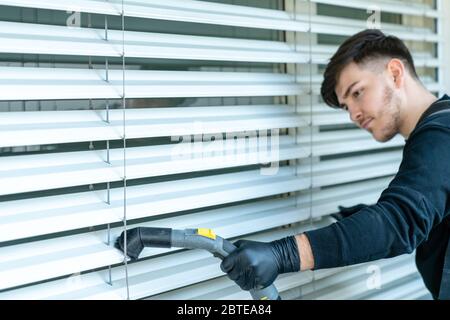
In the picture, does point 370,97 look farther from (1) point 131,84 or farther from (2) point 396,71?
(1) point 131,84

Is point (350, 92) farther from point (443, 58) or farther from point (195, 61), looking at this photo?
point (443, 58)

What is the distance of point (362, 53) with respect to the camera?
160cm

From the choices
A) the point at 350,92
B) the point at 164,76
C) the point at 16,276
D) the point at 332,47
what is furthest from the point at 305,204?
the point at 16,276

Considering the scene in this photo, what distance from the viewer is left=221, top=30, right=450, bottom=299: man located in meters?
1.23

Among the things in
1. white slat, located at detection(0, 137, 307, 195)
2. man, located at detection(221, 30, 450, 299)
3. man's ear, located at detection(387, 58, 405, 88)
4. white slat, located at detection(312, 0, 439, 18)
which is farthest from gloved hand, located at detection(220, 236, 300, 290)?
white slat, located at detection(312, 0, 439, 18)

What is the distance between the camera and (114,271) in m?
1.29

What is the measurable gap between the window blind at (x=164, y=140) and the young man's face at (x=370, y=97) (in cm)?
13

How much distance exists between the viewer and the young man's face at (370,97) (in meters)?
1.60

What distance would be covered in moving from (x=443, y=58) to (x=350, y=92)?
0.85m

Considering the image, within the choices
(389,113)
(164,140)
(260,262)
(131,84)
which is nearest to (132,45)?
(131,84)

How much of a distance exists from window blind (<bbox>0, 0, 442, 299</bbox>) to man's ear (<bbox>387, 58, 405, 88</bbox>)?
0.23 meters

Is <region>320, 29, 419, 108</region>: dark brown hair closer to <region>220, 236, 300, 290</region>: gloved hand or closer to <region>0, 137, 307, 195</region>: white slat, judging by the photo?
<region>0, 137, 307, 195</region>: white slat

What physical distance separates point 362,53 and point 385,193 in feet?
1.58
